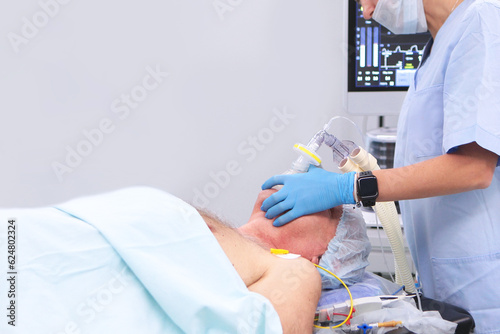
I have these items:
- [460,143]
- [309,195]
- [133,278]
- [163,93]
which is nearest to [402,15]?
[460,143]

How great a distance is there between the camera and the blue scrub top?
3.91 feet

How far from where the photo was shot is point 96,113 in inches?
103

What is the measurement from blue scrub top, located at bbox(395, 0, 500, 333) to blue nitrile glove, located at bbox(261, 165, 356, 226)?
0.64ft

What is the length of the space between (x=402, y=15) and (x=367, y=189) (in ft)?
1.52

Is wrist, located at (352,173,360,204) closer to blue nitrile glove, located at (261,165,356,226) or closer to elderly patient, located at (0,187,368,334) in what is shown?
blue nitrile glove, located at (261,165,356,226)

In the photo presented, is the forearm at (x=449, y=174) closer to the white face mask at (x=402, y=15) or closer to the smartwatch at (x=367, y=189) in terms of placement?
the smartwatch at (x=367, y=189)

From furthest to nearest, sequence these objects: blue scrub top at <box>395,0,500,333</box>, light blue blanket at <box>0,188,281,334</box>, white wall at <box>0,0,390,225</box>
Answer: white wall at <box>0,0,390,225</box> → blue scrub top at <box>395,0,500,333</box> → light blue blanket at <box>0,188,281,334</box>

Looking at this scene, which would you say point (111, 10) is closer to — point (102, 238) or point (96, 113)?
point (96, 113)

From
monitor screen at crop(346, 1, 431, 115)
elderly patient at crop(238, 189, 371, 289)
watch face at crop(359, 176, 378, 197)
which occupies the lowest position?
elderly patient at crop(238, 189, 371, 289)

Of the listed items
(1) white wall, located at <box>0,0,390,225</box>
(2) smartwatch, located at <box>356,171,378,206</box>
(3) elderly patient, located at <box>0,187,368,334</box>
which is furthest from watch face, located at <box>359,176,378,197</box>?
(1) white wall, located at <box>0,0,390,225</box>

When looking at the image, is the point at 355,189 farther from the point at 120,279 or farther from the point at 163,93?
the point at 163,93

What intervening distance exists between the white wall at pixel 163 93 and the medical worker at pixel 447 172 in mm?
1050

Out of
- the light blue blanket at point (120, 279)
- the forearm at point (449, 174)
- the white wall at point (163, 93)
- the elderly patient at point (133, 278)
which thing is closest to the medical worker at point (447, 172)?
the forearm at point (449, 174)

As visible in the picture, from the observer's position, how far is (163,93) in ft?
8.45
